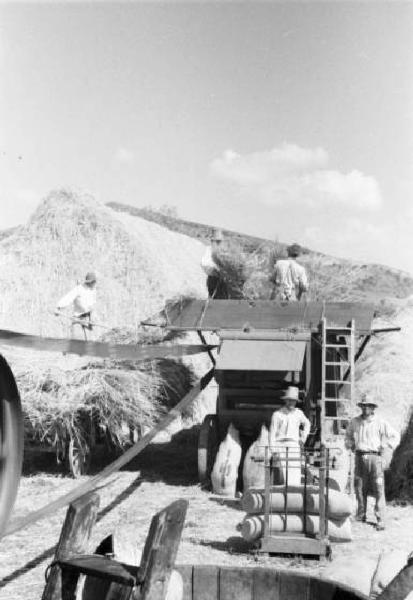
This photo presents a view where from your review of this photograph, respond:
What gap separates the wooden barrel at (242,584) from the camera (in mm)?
4539

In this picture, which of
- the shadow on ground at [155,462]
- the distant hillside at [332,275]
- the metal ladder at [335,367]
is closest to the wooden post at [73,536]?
the metal ladder at [335,367]

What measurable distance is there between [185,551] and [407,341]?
8.98 meters

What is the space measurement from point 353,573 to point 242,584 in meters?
1.73

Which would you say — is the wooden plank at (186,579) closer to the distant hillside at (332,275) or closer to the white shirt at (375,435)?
the white shirt at (375,435)

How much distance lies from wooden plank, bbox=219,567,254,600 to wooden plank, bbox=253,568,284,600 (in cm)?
3

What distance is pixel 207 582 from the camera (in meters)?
4.64

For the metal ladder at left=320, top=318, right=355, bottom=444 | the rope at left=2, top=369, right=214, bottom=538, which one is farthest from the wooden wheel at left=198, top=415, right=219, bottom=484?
the metal ladder at left=320, top=318, right=355, bottom=444

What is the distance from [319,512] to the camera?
7.61 m

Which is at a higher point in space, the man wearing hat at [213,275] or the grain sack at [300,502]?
the man wearing hat at [213,275]

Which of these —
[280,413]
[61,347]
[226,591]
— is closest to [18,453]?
[61,347]

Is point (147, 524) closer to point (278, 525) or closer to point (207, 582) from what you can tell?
point (278, 525)

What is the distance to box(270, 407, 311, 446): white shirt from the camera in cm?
946

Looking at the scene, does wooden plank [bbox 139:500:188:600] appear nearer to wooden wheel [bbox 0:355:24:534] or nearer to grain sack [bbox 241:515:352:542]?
wooden wheel [bbox 0:355:24:534]

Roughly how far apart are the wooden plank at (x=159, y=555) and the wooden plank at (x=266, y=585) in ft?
4.25
